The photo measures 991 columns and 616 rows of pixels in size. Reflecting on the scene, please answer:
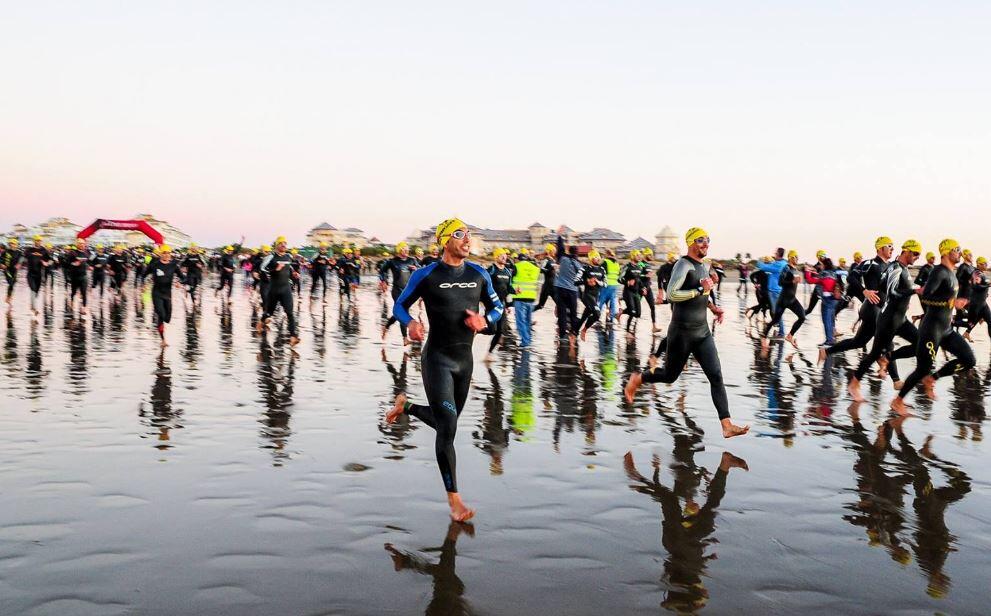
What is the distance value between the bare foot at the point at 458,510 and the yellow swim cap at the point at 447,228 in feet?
5.97

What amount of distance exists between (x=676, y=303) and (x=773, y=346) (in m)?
9.13

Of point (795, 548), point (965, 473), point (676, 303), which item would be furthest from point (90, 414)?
point (965, 473)

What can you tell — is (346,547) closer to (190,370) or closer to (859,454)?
(859,454)

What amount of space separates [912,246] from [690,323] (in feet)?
12.2

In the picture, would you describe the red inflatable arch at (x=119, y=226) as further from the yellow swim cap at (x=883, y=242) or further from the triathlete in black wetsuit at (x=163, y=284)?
the yellow swim cap at (x=883, y=242)

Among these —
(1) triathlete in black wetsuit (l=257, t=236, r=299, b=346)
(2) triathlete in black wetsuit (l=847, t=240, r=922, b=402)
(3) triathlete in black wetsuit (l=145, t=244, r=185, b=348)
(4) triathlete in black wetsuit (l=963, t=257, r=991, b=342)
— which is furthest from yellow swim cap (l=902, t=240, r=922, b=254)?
(3) triathlete in black wetsuit (l=145, t=244, r=185, b=348)

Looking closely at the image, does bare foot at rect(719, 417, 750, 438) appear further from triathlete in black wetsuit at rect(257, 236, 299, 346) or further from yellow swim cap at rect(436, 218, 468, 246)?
triathlete in black wetsuit at rect(257, 236, 299, 346)

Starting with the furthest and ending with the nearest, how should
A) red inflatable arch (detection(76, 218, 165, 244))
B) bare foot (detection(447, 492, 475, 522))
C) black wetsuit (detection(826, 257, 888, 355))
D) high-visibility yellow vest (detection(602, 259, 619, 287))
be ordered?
red inflatable arch (detection(76, 218, 165, 244)) < high-visibility yellow vest (detection(602, 259, 619, 287)) < black wetsuit (detection(826, 257, 888, 355)) < bare foot (detection(447, 492, 475, 522))

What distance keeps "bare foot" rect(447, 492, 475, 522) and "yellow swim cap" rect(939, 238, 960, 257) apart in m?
6.77

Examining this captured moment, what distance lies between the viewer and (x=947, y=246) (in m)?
8.85

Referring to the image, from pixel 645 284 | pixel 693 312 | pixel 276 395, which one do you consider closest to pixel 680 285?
pixel 693 312

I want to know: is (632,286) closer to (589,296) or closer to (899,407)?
(589,296)

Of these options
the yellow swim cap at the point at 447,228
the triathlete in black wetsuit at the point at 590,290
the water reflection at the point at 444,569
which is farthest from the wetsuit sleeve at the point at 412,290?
the triathlete in black wetsuit at the point at 590,290

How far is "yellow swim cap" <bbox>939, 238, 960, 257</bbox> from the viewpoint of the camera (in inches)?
345
